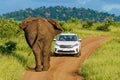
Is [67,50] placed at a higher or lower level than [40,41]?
lower

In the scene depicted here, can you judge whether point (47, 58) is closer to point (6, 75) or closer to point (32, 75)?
point (32, 75)

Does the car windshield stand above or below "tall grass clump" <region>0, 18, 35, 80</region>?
above

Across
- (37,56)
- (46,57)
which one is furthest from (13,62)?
(46,57)

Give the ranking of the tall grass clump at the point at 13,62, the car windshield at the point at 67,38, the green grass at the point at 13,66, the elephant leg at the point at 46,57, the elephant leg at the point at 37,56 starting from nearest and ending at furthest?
the green grass at the point at 13,66 < the tall grass clump at the point at 13,62 < the elephant leg at the point at 37,56 < the elephant leg at the point at 46,57 < the car windshield at the point at 67,38

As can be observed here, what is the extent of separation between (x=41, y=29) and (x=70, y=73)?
310 cm

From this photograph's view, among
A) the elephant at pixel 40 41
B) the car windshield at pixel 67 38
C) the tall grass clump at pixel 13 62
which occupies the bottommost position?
the tall grass clump at pixel 13 62

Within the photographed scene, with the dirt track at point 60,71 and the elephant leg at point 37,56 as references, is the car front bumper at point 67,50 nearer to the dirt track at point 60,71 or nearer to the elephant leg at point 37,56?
the dirt track at point 60,71

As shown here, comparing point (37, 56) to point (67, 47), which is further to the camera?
point (67, 47)

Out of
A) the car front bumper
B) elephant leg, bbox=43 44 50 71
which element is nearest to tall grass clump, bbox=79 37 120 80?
elephant leg, bbox=43 44 50 71

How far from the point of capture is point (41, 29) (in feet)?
75.7

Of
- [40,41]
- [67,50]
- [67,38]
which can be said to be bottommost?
[67,50]

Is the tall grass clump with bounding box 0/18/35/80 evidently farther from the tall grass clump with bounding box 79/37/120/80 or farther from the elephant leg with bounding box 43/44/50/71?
the tall grass clump with bounding box 79/37/120/80

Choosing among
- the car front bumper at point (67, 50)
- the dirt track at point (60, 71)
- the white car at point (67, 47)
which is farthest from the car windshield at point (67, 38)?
the dirt track at point (60, 71)

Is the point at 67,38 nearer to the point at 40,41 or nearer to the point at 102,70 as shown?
the point at 40,41
